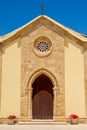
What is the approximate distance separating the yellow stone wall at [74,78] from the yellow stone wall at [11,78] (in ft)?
12.1

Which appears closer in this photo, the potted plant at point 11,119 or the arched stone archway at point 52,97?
the potted plant at point 11,119

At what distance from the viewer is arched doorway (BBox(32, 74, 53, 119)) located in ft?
85.4

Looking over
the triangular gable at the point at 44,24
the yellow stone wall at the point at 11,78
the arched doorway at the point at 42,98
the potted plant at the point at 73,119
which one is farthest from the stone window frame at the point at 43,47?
the potted plant at the point at 73,119

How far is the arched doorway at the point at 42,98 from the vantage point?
2602cm

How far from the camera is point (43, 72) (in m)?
26.0

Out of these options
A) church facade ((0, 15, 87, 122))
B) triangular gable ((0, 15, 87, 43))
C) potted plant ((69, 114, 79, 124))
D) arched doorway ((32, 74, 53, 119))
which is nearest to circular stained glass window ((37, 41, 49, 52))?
church facade ((0, 15, 87, 122))

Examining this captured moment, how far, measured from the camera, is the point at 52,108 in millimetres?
26062

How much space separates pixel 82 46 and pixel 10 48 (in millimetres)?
5511

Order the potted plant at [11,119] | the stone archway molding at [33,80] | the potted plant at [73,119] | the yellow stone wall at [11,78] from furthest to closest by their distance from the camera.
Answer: the yellow stone wall at [11,78] < the stone archway molding at [33,80] < the potted plant at [11,119] < the potted plant at [73,119]

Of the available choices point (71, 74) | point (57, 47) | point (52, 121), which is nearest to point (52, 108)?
point (52, 121)

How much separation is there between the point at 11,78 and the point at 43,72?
8.11 ft

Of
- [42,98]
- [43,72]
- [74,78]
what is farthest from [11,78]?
[74,78]

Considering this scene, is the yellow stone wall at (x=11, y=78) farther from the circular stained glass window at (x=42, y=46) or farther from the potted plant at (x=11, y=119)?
the circular stained glass window at (x=42, y=46)

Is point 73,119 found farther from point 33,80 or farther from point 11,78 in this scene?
point 11,78
